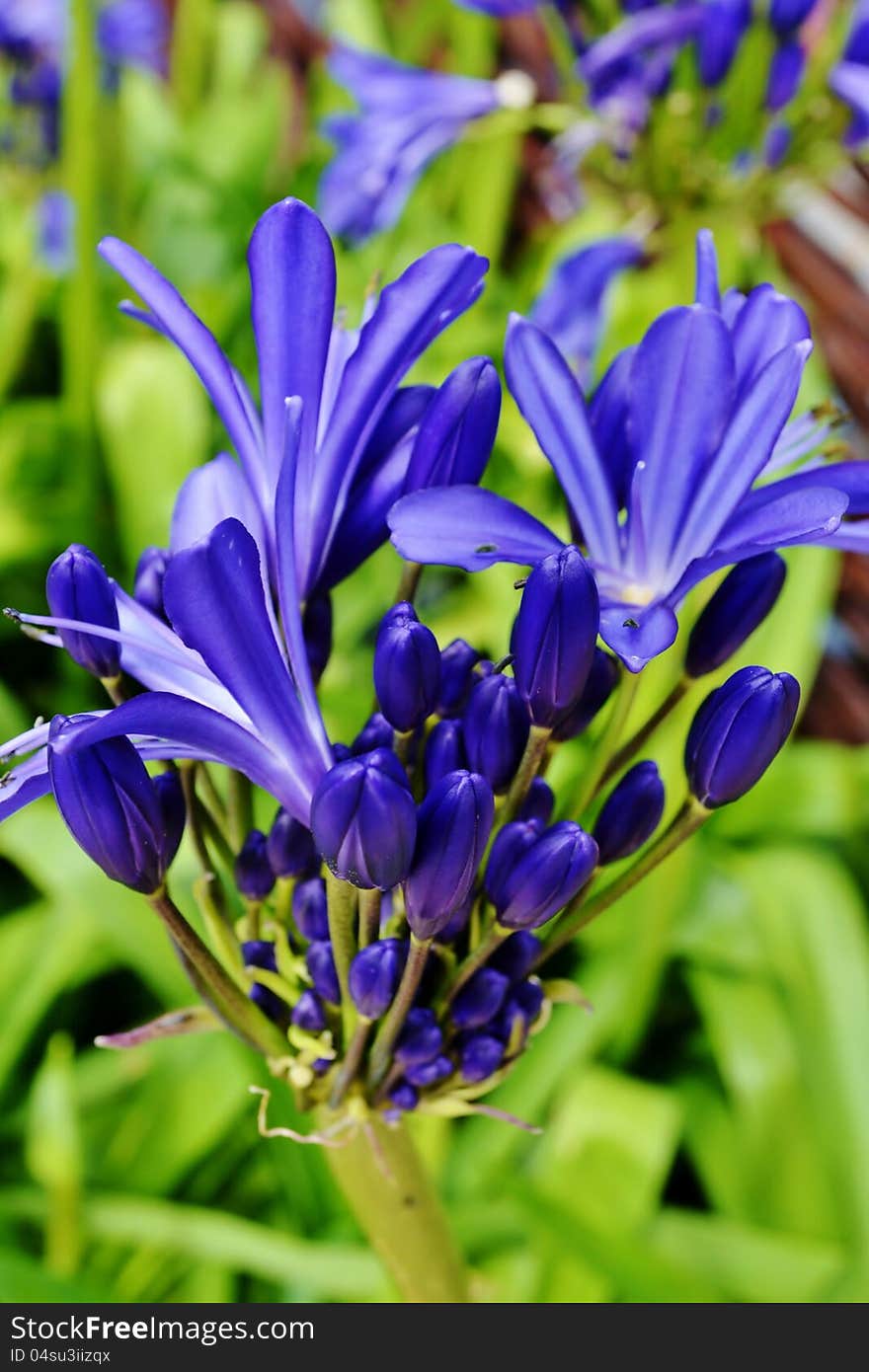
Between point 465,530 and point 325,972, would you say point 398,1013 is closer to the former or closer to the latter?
point 325,972

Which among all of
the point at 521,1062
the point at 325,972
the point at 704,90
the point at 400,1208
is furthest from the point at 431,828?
the point at 704,90

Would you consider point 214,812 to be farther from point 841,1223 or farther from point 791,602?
point 791,602

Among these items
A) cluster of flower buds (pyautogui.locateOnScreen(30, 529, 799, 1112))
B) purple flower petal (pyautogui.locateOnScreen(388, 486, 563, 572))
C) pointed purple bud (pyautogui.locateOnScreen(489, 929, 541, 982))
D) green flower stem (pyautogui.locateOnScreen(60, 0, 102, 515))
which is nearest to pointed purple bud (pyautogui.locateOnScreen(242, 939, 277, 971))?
cluster of flower buds (pyautogui.locateOnScreen(30, 529, 799, 1112))

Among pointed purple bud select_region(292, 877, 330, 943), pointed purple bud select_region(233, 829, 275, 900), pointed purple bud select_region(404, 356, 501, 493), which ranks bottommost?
pointed purple bud select_region(292, 877, 330, 943)

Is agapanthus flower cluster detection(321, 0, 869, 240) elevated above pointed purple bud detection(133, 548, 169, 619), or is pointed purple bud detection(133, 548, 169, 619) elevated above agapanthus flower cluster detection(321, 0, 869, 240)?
agapanthus flower cluster detection(321, 0, 869, 240)

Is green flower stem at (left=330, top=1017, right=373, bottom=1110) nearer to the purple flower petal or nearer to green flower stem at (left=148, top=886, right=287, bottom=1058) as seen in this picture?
green flower stem at (left=148, top=886, right=287, bottom=1058)

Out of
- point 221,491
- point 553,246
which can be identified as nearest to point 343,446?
point 221,491

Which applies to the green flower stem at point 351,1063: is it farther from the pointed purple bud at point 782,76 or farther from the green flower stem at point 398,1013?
the pointed purple bud at point 782,76
